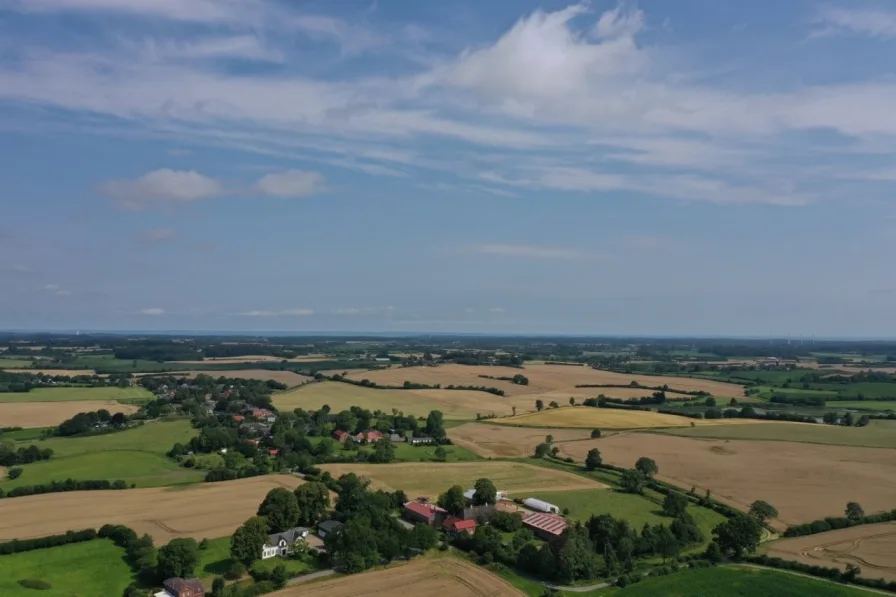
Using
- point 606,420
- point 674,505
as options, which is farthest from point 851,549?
point 606,420

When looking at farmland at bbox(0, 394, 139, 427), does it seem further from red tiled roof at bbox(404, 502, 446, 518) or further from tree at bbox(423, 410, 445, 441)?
red tiled roof at bbox(404, 502, 446, 518)

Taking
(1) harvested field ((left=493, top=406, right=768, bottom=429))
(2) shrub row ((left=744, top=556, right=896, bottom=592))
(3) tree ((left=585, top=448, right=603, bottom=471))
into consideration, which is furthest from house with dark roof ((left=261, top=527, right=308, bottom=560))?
(1) harvested field ((left=493, top=406, right=768, bottom=429))

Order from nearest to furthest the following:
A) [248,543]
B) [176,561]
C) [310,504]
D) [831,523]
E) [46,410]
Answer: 1. [176,561]
2. [248,543]
3. [831,523]
4. [310,504]
5. [46,410]

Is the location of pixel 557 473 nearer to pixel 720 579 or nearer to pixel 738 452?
pixel 738 452

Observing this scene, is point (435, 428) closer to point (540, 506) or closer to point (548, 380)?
point (540, 506)

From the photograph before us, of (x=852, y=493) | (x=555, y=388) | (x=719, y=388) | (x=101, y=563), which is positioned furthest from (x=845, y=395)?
(x=101, y=563)
